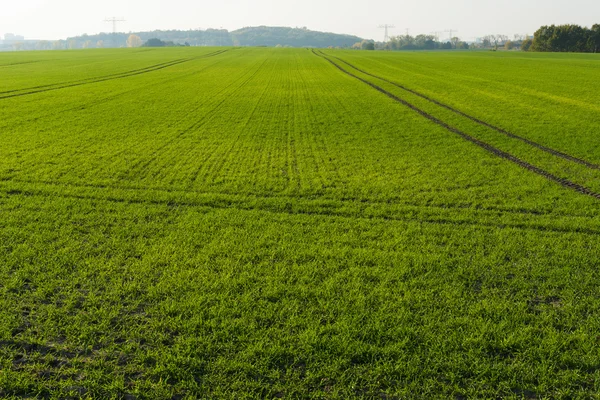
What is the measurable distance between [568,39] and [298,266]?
12455cm

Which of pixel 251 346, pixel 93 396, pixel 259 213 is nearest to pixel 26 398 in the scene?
pixel 93 396

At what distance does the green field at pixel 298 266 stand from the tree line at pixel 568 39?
104847 mm

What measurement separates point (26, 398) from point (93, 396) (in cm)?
78

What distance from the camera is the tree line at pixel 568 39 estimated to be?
98312 mm

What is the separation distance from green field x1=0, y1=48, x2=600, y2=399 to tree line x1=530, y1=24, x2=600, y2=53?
10485 cm

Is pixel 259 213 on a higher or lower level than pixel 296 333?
higher

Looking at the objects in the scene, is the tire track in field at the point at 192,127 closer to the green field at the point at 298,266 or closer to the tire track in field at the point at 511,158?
the green field at the point at 298,266

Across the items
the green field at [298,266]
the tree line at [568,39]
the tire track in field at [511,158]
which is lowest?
the green field at [298,266]

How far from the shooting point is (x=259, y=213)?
32.8 feet

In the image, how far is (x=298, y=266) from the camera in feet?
24.8

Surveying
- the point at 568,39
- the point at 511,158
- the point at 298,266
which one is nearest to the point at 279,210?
the point at 298,266

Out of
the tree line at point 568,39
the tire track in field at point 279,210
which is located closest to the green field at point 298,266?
the tire track in field at point 279,210

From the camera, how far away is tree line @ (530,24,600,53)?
98312mm

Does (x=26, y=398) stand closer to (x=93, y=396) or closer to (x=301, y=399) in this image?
(x=93, y=396)
